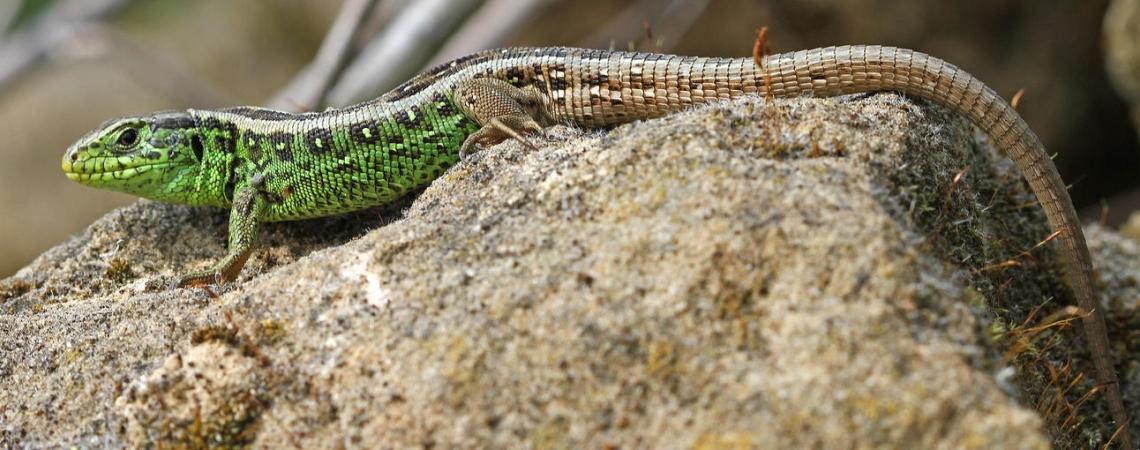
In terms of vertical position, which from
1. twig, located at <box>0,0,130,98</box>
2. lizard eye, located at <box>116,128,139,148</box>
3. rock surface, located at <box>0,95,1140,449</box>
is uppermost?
twig, located at <box>0,0,130,98</box>

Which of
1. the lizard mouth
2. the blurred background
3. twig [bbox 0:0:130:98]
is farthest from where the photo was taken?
twig [bbox 0:0:130:98]

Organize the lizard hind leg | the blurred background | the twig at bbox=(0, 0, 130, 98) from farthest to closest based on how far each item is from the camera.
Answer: the twig at bbox=(0, 0, 130, 98)
the blurred background
the lizard hind leg

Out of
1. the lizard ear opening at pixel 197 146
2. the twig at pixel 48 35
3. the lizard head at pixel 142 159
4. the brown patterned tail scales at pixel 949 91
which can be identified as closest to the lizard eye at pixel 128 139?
the lizard head at pixel 142 159

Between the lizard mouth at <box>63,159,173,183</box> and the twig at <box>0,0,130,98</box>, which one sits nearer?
the lizard mouth at <box>63,159,173,183</box>

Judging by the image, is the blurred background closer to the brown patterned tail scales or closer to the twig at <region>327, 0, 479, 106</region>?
the twig at <region>327, 0, 479, 106</region>

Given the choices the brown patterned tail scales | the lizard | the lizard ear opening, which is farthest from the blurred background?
the brown patterned tail scales

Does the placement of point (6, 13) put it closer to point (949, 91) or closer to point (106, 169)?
point (106, 169)

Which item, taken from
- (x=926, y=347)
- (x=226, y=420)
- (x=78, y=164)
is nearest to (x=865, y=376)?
(x=926, y=347)
